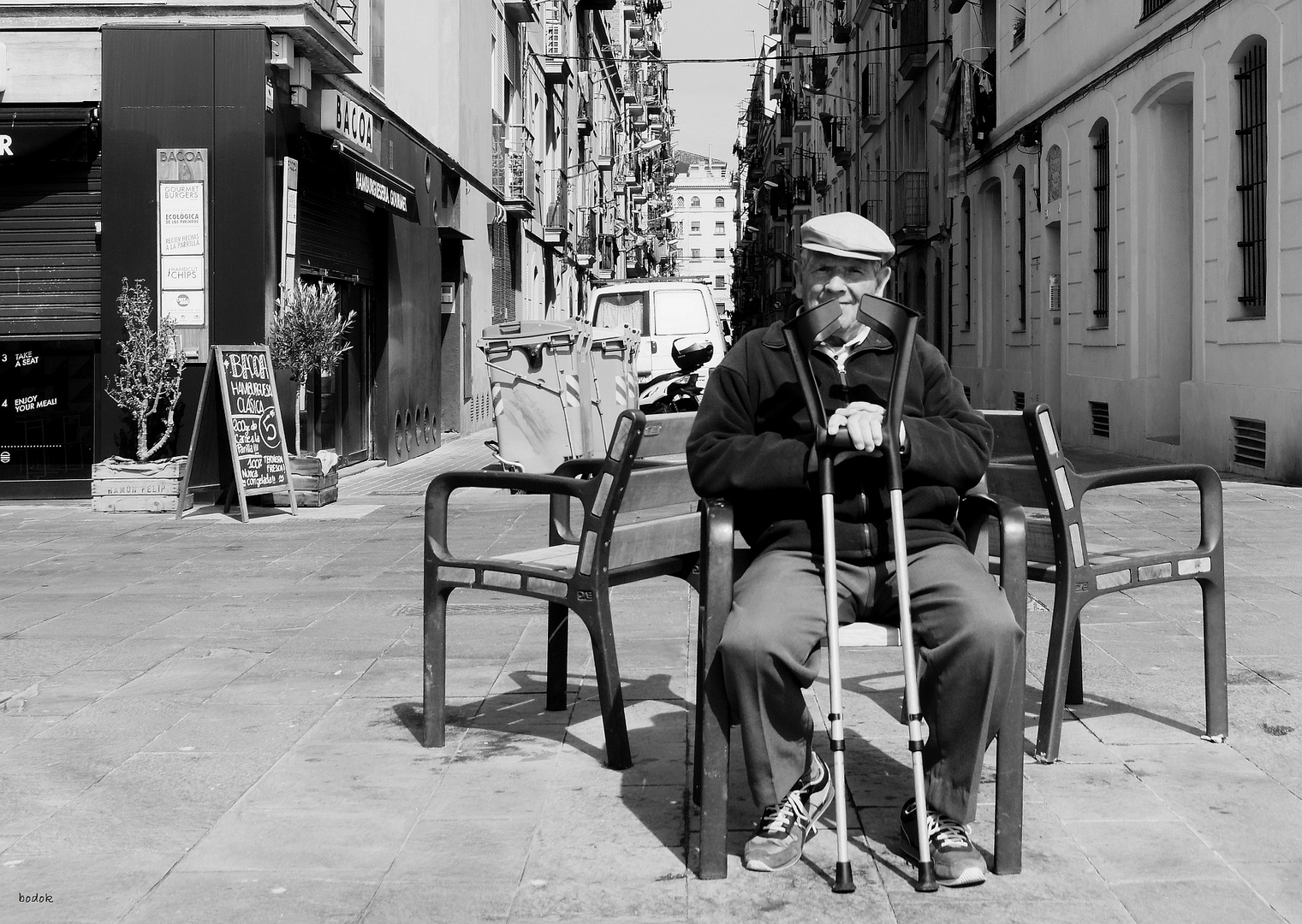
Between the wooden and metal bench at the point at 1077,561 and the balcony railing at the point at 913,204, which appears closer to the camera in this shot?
the wooden and metal bench at the point at 1077,561

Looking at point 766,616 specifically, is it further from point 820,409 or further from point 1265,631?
point 1265,631

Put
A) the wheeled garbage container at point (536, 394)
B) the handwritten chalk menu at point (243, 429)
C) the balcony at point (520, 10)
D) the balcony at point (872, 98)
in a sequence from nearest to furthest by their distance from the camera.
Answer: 1. the handwritten chalk menu at point (243, 429)
2. the wheeled garbage container at point (536, 394)
3. the balcony at point (520, 10)
4. the balcony at point (872, 98)

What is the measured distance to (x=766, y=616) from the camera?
12.1 ft

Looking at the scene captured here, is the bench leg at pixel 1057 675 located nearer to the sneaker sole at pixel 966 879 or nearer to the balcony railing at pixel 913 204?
the sneaker sole at pixel 966 879

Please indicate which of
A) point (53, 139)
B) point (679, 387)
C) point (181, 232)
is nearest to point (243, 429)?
point (181, 232)

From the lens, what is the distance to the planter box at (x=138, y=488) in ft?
40.4

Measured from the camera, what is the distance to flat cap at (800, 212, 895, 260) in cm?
401

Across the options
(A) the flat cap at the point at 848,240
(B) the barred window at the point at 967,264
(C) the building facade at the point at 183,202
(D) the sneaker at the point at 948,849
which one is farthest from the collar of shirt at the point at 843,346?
(B) the barred window at the point at 967,264

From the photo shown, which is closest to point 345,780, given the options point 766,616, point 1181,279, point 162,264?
point 766,616

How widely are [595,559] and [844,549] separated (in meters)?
0.91

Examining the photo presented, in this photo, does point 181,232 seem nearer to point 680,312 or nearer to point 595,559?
point 595,559

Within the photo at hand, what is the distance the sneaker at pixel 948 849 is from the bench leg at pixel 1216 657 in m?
1.42

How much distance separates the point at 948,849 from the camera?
358 centimetres

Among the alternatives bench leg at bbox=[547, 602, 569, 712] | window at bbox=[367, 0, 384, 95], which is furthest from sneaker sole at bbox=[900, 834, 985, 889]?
window at bbox=[367, 0, 384, 95]
